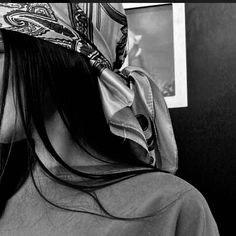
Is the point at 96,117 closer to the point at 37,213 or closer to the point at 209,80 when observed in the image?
the point at 37,213

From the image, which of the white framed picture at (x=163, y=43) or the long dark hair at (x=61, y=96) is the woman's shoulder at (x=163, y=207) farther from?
the white framed picture at (x=163, y=43)

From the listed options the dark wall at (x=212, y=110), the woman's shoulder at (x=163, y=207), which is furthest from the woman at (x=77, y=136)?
the dark wall at (x=212, y=110)

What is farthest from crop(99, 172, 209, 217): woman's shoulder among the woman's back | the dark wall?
the dark wall

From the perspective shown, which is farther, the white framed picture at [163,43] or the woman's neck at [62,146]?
the white framed picture at [163,43]

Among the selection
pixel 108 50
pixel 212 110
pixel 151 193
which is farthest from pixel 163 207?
pixel 212 110

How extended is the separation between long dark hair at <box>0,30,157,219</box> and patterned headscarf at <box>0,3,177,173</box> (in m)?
0.02

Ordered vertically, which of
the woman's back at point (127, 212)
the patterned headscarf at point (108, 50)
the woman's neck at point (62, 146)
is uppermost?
the patterned headscarf at point (108, 50)

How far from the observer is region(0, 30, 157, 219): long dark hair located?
0.73 meters

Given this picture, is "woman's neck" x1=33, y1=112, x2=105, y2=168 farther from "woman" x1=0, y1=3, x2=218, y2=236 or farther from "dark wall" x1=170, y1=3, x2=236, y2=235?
"dark wall" x1=170, y1=3, x2=236, y2=235

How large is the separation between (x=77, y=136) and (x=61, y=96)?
0.09 m

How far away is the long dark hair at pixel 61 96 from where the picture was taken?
732 mm

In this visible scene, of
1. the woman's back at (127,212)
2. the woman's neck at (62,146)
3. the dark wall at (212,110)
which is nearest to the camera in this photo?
the woman's back at (127,212)

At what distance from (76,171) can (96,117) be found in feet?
0.37

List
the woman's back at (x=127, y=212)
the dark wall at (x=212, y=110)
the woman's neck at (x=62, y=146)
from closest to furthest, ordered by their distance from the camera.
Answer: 1. the woman's back at (x=127, y=212)
2. the woman's neck at (x=62, y=146)
3. the dark wall at (x=212, y=110)
